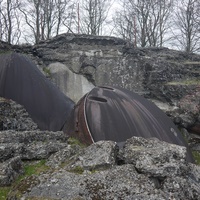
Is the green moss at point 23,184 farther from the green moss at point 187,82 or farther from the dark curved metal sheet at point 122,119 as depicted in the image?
the green moss at point 187,82

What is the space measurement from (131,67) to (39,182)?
783 centimetres

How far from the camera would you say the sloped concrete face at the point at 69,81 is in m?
9.88

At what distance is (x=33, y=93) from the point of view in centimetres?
608

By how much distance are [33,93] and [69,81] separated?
392 centimetres

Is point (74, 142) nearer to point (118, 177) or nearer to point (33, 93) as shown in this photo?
point (118, 177)

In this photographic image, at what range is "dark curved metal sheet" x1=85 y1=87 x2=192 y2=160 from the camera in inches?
177

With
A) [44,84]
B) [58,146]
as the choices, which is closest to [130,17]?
[44,84]

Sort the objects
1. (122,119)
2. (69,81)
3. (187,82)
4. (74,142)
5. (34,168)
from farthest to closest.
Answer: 1. (69,81)
2. (187,82)
3. (122,119)
4. (74,142)
5. (34,168)

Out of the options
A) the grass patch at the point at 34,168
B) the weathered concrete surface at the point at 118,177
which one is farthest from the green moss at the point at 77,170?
the grass patch at the point at 34,168

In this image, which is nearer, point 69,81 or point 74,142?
point 74,142

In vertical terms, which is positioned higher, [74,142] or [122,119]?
[122,119]

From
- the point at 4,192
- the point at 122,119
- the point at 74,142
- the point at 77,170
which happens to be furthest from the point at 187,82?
the point at 4,192

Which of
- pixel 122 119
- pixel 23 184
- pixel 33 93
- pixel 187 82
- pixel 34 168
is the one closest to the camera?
pixel 23 184

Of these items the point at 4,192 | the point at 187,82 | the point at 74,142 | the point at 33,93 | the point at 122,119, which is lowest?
the point at 4,192
